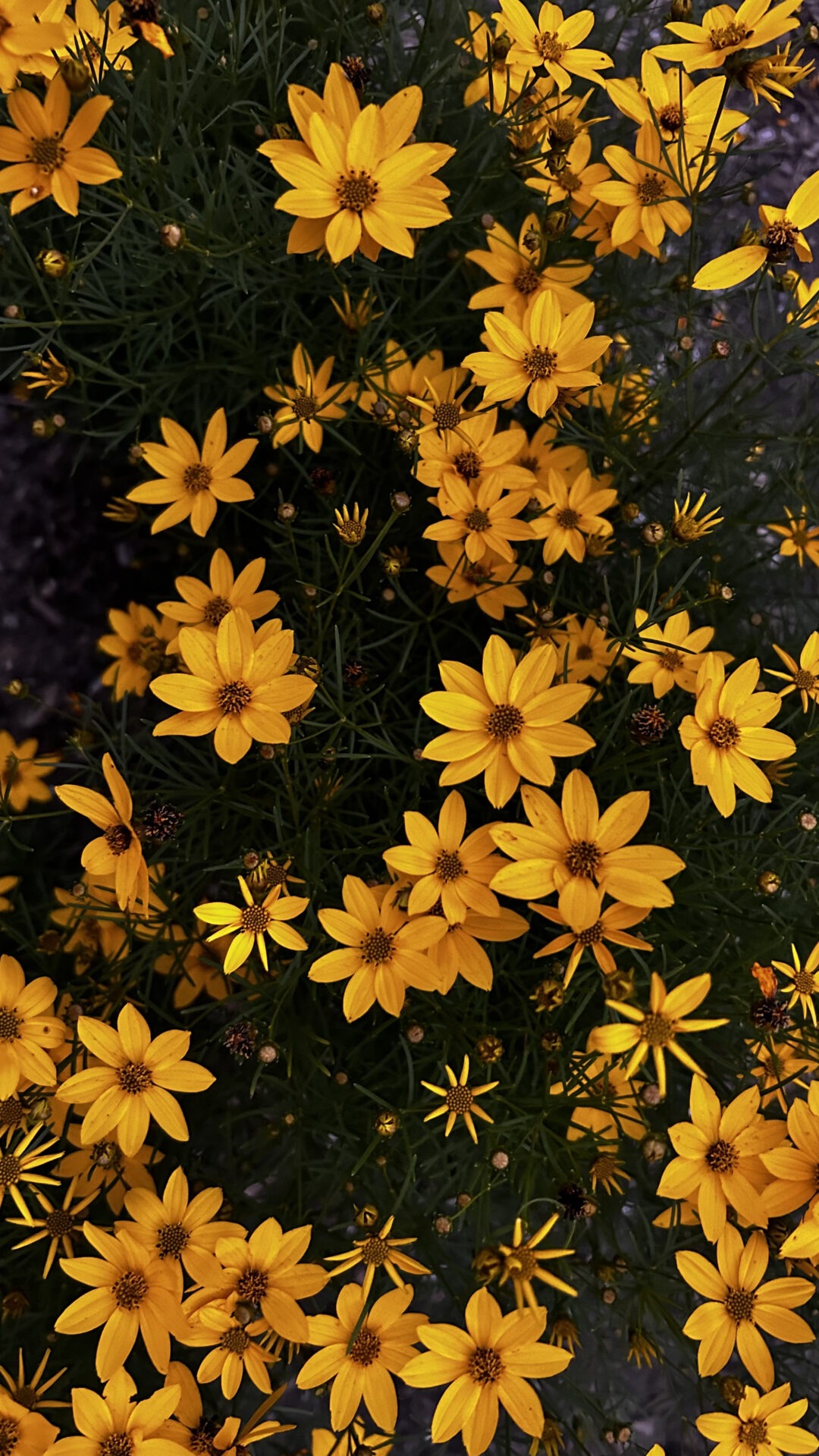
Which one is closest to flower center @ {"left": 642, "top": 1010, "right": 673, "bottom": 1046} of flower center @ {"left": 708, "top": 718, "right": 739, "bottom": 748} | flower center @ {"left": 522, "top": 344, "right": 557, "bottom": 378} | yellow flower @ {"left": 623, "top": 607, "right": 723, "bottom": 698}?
flower center @ {"left": 708, "top": 718, "right": 739, "bottom": 748}

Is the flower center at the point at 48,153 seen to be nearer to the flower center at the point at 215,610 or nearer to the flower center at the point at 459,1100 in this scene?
the flower center at the point at 215,610

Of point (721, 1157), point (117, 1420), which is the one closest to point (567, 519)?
point (721, 1157)

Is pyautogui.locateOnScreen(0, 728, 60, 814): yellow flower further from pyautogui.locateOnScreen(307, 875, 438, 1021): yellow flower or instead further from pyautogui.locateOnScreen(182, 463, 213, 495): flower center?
pyautogui.locateOnScreen(307, 875, 438, 1021): yellow flower

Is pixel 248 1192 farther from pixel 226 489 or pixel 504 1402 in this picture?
pixel 226 489

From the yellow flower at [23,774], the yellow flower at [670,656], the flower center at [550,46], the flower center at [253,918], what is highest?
the flower center at [550,46]

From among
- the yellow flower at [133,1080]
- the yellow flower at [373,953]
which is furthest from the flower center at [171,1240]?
the yellow flower at [373,953]

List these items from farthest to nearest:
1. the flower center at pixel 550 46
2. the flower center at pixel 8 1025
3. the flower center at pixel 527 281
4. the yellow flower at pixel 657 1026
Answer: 1. the flower center at pixel 527 281
2. the flower center at pixel 550 46
3. the flower center at pixel 8 1025
4. the yellow flower at pixel 657 1026

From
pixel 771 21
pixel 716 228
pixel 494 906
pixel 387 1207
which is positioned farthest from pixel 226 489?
pixel 716 228
